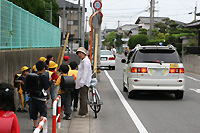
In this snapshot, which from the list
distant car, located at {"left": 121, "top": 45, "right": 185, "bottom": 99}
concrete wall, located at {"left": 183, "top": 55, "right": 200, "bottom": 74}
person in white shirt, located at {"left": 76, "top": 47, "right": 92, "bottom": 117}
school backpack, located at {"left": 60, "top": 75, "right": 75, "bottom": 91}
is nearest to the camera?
school backpack, located at {"left": 60, "top": 75, "right": 75, "bottom": 91}

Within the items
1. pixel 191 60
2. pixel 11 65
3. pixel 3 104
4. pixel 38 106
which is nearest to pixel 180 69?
pixel 11 65

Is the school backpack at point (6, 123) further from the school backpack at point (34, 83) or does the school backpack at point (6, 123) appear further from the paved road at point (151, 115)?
the paved road at point (151, 115)

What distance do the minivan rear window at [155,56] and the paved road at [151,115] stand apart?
1365 millimetres

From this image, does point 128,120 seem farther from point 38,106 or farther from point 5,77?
point 5,77

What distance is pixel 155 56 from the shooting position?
12258mm

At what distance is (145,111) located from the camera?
10359 millimetres

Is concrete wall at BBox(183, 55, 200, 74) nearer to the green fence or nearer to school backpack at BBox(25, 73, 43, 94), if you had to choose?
the green fence

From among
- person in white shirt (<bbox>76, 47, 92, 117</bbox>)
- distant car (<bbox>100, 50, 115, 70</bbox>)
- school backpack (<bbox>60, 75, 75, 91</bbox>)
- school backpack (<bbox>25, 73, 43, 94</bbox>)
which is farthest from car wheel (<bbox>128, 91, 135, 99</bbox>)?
distant car (<bbox>100, 50, 115, 70</bbox>)

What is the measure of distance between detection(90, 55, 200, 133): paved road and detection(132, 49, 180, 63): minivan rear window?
1365 mm

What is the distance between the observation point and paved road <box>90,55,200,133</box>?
821 centimetres

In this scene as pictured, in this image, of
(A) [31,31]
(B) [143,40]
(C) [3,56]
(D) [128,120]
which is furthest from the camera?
(B) [143,40]

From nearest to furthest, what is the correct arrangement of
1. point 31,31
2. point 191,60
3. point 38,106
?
point 38,106, point 31,31, point 191,60

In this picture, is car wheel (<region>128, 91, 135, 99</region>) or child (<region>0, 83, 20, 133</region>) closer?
child (<region>0, 83, 20, 133</region>)

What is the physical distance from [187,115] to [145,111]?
1186 millimetres
